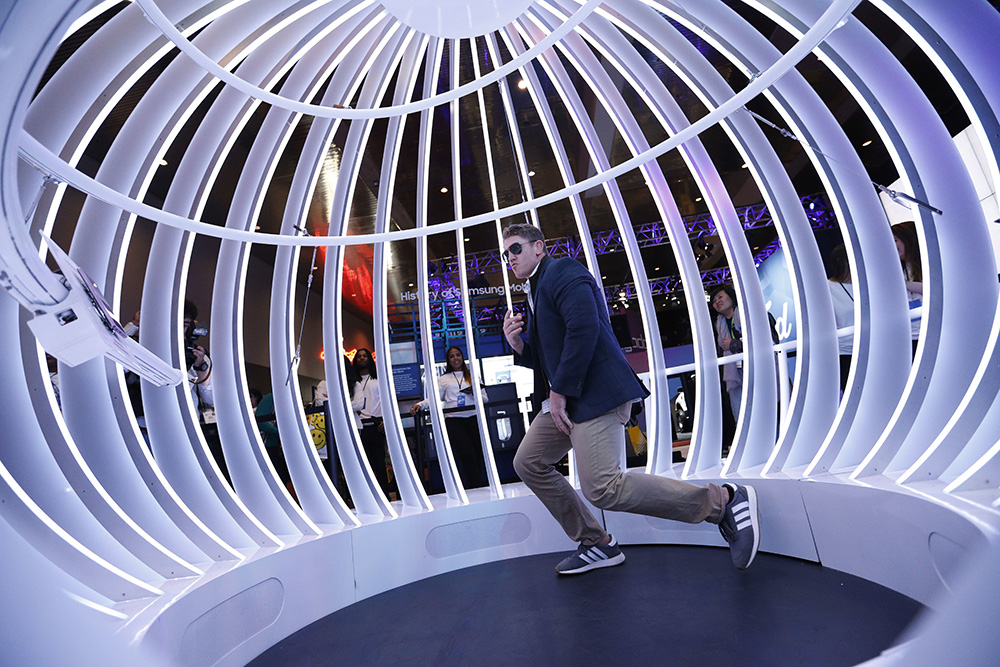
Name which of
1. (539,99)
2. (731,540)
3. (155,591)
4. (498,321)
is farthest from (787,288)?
(155,591)

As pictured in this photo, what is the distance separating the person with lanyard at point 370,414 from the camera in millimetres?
7812

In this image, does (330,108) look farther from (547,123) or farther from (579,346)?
(547,123)

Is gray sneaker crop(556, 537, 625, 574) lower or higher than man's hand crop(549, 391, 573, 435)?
lower

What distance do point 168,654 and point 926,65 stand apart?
13.9m

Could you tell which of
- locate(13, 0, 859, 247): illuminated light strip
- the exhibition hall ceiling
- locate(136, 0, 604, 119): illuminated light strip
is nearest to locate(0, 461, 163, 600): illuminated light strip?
locate(13, 0, 859, 247): illuminated light strip

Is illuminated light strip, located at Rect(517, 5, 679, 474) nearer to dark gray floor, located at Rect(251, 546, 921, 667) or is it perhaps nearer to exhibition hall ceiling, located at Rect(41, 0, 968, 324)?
exhibition hall ceiling, located at Rect(41, 0, 968, 324)

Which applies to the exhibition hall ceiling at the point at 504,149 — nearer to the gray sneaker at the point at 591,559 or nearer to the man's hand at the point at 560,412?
the man's hand at the point at 560,412

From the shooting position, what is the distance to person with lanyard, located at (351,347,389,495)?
7.81m

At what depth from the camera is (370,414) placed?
848 cm

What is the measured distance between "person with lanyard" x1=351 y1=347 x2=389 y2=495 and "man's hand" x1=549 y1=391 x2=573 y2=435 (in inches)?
153

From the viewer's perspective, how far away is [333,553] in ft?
14.6

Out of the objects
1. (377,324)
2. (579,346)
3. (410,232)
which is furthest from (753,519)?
(377,324)

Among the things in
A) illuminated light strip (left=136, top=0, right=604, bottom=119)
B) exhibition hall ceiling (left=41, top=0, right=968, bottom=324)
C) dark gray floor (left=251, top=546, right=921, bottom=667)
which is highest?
exhibition hall ceiling (left=41, top=0, right=968, bottom=324)

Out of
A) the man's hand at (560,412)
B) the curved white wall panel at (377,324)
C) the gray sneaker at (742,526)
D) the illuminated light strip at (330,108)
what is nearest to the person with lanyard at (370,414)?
the curved white wall panel at (377,324)
